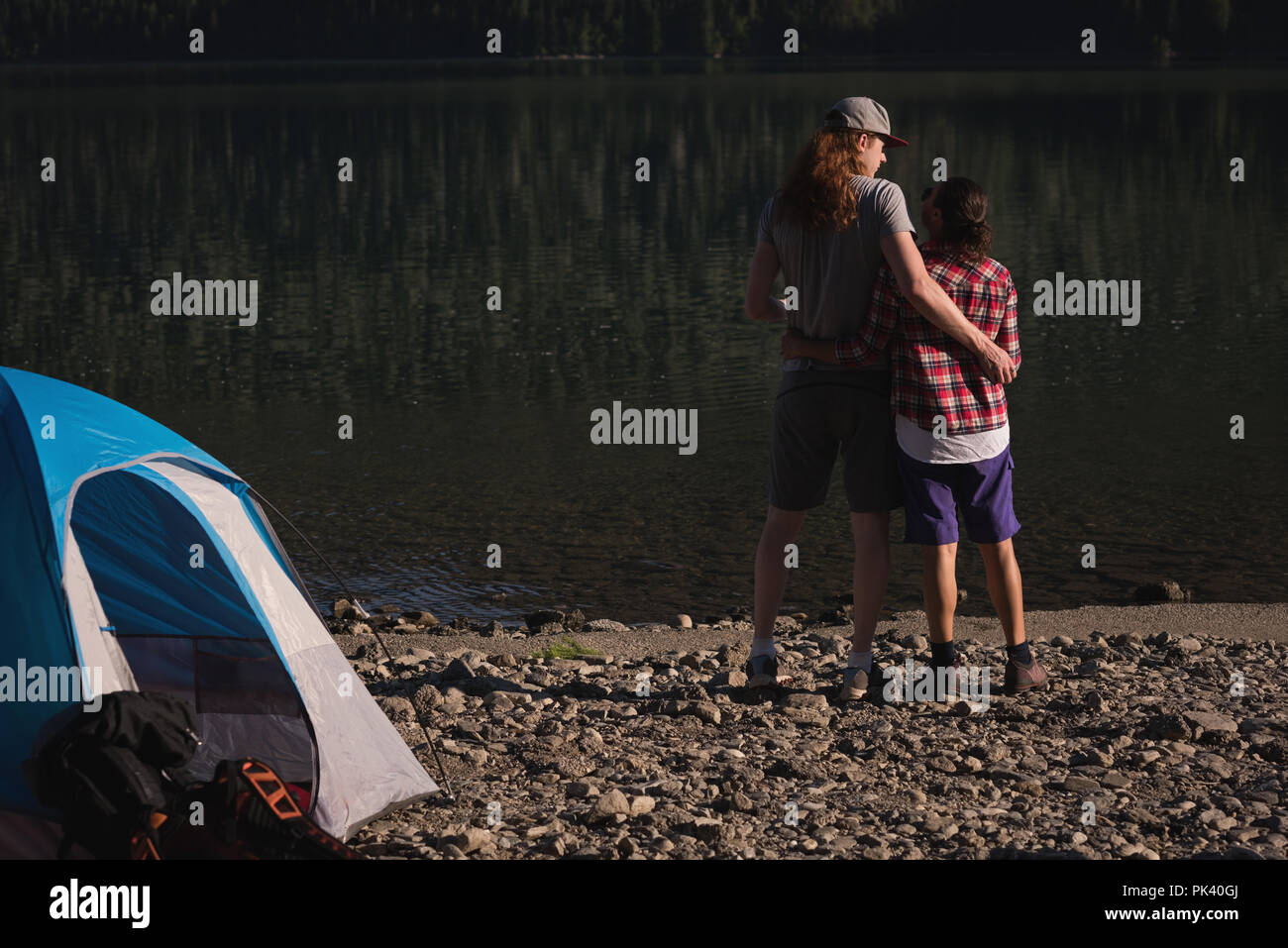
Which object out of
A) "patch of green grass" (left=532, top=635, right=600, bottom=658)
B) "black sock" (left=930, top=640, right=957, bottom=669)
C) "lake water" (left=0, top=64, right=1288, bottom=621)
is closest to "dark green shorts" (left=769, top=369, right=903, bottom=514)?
"black sock" (left=930, top=640, right=957, bottom=669)

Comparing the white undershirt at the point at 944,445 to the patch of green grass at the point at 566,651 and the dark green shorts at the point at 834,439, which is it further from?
the patch of green grass at the point at 566,651

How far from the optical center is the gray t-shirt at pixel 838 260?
6.45 meters

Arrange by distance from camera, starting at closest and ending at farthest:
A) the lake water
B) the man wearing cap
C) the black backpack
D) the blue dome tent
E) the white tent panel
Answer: the black backpack
the blue dome tent
the white tent panel
the man wearing cap
the lake water

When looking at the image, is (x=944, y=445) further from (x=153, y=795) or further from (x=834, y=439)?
(x=153, y=795)

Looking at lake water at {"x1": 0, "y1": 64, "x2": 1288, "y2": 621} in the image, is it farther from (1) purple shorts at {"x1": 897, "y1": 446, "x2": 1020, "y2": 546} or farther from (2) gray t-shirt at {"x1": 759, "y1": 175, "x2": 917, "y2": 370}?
(2) gray t-shirt at {"x1": 759, "y1": 175, "x2": 917, "y2": 370}

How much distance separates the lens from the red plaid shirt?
6578 millimetres

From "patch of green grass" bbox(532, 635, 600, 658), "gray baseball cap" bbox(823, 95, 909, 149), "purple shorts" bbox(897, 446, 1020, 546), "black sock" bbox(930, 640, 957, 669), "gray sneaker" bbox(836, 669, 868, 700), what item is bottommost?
"patch of green grass" bbox(532, 635, 600, 658)

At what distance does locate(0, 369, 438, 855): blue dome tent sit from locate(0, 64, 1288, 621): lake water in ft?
13.5

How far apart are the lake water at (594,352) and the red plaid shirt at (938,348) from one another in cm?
401

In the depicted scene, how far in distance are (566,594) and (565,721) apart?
3978 millimetres

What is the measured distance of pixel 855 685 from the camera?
711 centimetres

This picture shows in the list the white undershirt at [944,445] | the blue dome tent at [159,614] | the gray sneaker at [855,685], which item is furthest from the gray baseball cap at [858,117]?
the blue dome tent at [159,614]

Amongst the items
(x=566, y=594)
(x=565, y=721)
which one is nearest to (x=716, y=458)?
(x=566, y=594)

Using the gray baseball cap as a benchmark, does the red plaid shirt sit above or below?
below
